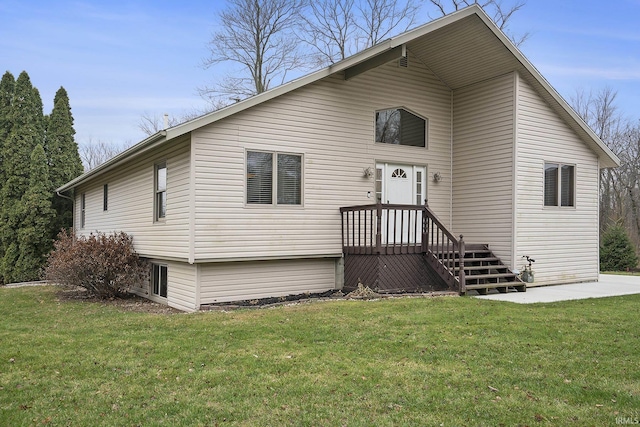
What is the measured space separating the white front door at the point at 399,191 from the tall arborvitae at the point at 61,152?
12.2m

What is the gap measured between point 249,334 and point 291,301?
10.3 ft

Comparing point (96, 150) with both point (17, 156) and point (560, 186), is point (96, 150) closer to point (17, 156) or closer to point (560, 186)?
point (17, 156)

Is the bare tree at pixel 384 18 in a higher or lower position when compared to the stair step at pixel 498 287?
higher

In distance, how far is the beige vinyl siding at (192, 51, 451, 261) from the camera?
9.43 metres

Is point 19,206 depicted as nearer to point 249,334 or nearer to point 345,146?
point 345,146

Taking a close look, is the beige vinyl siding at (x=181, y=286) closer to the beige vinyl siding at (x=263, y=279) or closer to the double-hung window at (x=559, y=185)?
the beige vinyl siding at (x=263, y=279)

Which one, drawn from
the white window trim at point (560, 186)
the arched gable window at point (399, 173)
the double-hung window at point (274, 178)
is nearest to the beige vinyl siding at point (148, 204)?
the double-hung window at point (274, 178)

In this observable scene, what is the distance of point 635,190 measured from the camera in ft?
94.3

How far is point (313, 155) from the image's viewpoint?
1052 cm

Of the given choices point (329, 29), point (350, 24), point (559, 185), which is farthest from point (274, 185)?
point (329, 29)

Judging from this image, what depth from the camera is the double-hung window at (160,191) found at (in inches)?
420

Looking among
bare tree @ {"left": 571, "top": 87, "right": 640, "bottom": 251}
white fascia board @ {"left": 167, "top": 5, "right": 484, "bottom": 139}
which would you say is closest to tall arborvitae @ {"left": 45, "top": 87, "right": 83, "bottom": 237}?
white fascia board @ {"left": 167, "top": 5, "right": 484, "bottom": 139}

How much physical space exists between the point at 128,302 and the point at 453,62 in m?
9.05

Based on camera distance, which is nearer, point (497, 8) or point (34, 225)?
point (34, 225)
